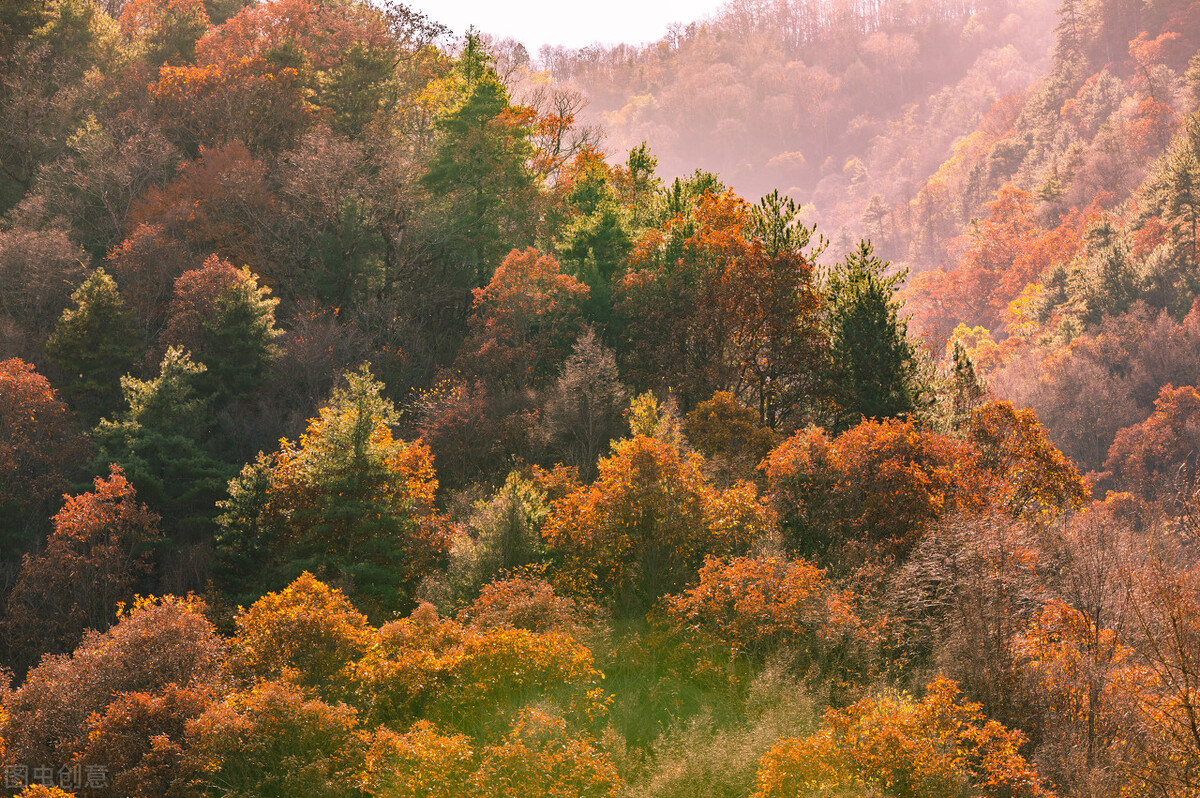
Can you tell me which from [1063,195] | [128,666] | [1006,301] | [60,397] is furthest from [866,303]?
[1063,195]

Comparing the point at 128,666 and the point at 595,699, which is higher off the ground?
the point at 128,666

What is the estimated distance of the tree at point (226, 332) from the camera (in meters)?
35.0

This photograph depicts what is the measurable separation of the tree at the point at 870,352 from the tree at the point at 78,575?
2514 cm

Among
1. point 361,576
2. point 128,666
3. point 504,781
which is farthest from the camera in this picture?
point 361,576

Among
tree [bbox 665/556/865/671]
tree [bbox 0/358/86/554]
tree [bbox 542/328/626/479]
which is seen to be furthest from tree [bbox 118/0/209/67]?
tree [bbox 665/556/865/671]

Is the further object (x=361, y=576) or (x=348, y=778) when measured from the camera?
(x=361, y=576)

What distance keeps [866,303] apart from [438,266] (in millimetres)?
21712

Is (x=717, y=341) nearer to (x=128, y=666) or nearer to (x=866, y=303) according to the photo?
(x=866, y=303)

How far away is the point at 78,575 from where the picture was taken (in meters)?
27.2

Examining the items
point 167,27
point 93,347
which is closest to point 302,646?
point 93,347

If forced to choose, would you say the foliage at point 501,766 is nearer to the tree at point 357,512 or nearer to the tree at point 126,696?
the tree at point 126,696

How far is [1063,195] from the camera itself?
98500 millimetres

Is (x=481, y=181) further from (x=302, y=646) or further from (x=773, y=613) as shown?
(x=773, y=613)

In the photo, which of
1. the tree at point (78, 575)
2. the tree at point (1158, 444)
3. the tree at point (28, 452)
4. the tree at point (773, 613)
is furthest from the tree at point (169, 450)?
the tree at point (1158, 444)
